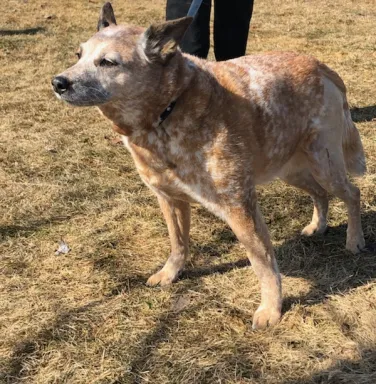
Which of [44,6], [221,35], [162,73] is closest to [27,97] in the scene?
[221,35]

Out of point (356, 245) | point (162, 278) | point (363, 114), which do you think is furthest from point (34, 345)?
point (363, 114)

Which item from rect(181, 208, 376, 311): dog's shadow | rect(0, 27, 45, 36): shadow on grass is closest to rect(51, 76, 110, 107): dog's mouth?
rect(181, 208, 376, 311): dog's shadow

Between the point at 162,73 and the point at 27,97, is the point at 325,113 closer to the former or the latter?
the point at 162,73

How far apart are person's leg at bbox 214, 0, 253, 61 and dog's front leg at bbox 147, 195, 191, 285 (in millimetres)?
2217

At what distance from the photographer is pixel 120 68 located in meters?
2.44

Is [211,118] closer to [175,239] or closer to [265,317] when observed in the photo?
[175,239]

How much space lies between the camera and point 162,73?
8.20 ft

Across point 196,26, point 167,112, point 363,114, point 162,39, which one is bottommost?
point 363,114

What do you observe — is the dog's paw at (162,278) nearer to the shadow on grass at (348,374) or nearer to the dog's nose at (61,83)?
the shadow on grass at (348,374)

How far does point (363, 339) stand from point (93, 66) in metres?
1.99

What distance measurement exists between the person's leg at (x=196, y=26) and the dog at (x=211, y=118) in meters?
1.34

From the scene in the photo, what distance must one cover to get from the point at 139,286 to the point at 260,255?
2.88ft

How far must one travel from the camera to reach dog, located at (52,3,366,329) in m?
2.46

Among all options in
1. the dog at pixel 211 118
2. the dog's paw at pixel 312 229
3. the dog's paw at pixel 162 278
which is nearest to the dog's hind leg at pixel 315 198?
the dog's paw at pixel 312 229
